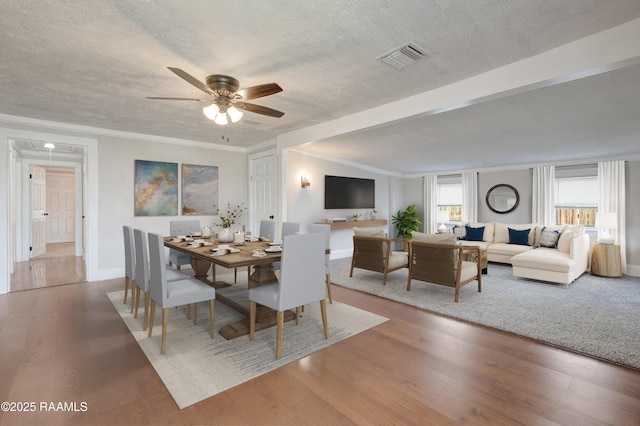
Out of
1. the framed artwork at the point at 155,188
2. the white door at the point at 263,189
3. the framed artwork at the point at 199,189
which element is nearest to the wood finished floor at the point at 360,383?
the framed artwork at the point at 155,188

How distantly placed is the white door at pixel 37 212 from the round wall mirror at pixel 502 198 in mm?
10479

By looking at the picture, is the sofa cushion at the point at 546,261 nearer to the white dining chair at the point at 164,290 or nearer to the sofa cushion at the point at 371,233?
the sofa cushion at the point at 371,233

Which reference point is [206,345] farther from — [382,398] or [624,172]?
[624,172]

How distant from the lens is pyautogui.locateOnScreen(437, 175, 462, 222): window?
788 centimetres

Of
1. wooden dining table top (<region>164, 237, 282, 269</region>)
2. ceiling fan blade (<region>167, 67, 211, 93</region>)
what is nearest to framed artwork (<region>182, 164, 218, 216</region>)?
wooden dining table top (<region>164, 237, 282, 269</region>)

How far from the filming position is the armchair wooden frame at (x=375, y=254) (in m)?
4.61

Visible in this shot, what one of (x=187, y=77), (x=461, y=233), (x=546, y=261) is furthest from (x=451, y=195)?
(x=187, y=77)

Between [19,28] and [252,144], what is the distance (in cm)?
413

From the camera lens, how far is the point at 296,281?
8.29 feet

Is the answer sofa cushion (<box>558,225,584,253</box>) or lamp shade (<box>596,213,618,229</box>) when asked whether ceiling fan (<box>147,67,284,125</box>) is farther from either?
lamp shade (<box>596,213,618,229</box>)

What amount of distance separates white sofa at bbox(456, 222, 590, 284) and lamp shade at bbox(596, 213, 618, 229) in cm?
28

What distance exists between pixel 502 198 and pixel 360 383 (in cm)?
655

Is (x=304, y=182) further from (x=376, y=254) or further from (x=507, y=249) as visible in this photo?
(x=507, y=249)

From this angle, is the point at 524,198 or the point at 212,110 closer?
the point at 212,110
